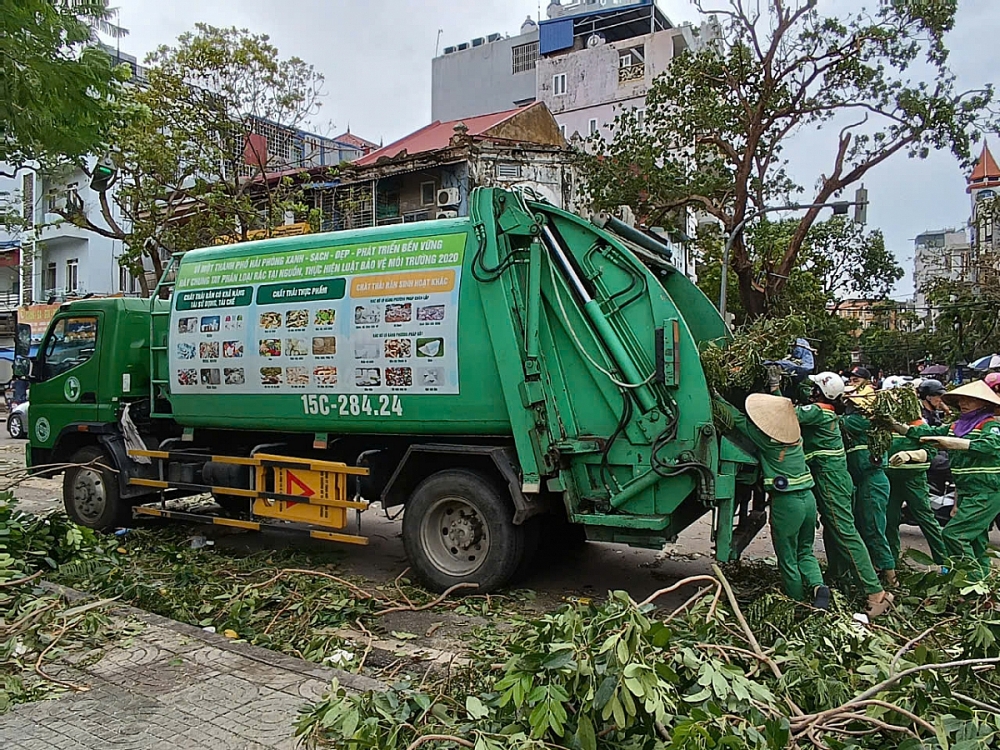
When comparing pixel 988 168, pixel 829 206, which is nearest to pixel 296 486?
pixel 829 206

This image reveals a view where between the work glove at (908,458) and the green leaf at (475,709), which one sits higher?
the work glove at (908,458)

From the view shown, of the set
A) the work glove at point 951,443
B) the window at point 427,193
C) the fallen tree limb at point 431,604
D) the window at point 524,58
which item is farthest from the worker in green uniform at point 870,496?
the window at point 524,58

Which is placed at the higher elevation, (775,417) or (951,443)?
(775,417)

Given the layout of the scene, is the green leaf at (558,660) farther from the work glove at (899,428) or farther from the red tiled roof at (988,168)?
the red tiled roof at (988,168)

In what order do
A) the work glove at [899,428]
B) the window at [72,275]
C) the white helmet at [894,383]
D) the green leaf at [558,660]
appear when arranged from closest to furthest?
the green leaf at [558,660]
the work glove at [899,428]
the white helmet at [894,383]
the window at [72,275]

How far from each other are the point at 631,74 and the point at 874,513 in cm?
3839

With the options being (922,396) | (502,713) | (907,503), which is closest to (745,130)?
(922,396)

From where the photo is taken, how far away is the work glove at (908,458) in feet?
19.6

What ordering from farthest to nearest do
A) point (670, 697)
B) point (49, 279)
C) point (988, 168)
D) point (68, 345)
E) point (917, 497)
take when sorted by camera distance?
point (988, 168) < point (49, 279) < point (68, 345) < point (917, 497) < point (670, 697)

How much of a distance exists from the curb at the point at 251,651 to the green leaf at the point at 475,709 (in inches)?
24.6

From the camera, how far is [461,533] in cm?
622

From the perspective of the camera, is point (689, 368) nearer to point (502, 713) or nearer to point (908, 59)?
point (502, 713)

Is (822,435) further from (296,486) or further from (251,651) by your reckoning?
(296,486)

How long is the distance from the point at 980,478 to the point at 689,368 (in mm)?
2224
